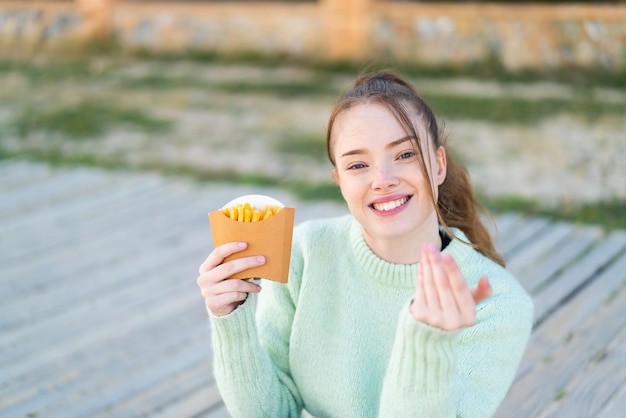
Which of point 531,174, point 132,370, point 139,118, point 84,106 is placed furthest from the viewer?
point 84,106

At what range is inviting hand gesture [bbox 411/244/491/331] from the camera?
1.59 metres

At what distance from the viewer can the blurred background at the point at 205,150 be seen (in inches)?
128

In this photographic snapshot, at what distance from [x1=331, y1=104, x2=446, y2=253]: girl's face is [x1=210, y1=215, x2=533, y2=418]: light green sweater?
15 cm

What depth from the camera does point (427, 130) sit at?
207cm

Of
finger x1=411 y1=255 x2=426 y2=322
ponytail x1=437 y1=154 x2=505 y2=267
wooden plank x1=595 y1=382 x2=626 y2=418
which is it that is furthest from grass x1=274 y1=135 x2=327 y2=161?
finger x1=411 y1=255 x2=426 y2=322

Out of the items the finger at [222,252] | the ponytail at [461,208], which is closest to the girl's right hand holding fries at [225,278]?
the finger at [222,252]

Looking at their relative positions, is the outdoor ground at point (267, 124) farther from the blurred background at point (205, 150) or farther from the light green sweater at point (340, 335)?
the light green sweater at point (340, 335)

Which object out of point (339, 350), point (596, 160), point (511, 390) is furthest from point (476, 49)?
point (339, 350)

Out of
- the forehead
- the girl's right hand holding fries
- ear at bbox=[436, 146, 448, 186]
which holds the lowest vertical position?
the girl's right hand holding fries

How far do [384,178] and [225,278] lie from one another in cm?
41

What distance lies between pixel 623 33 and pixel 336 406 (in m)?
6.86

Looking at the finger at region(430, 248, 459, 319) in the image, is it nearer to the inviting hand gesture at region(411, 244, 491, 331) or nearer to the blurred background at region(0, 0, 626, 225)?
the inviting hand gesture at region(411, 244, 491, 331)

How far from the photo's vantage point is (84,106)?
26.2 ft

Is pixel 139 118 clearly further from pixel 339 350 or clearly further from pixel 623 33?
pixel 339 350
